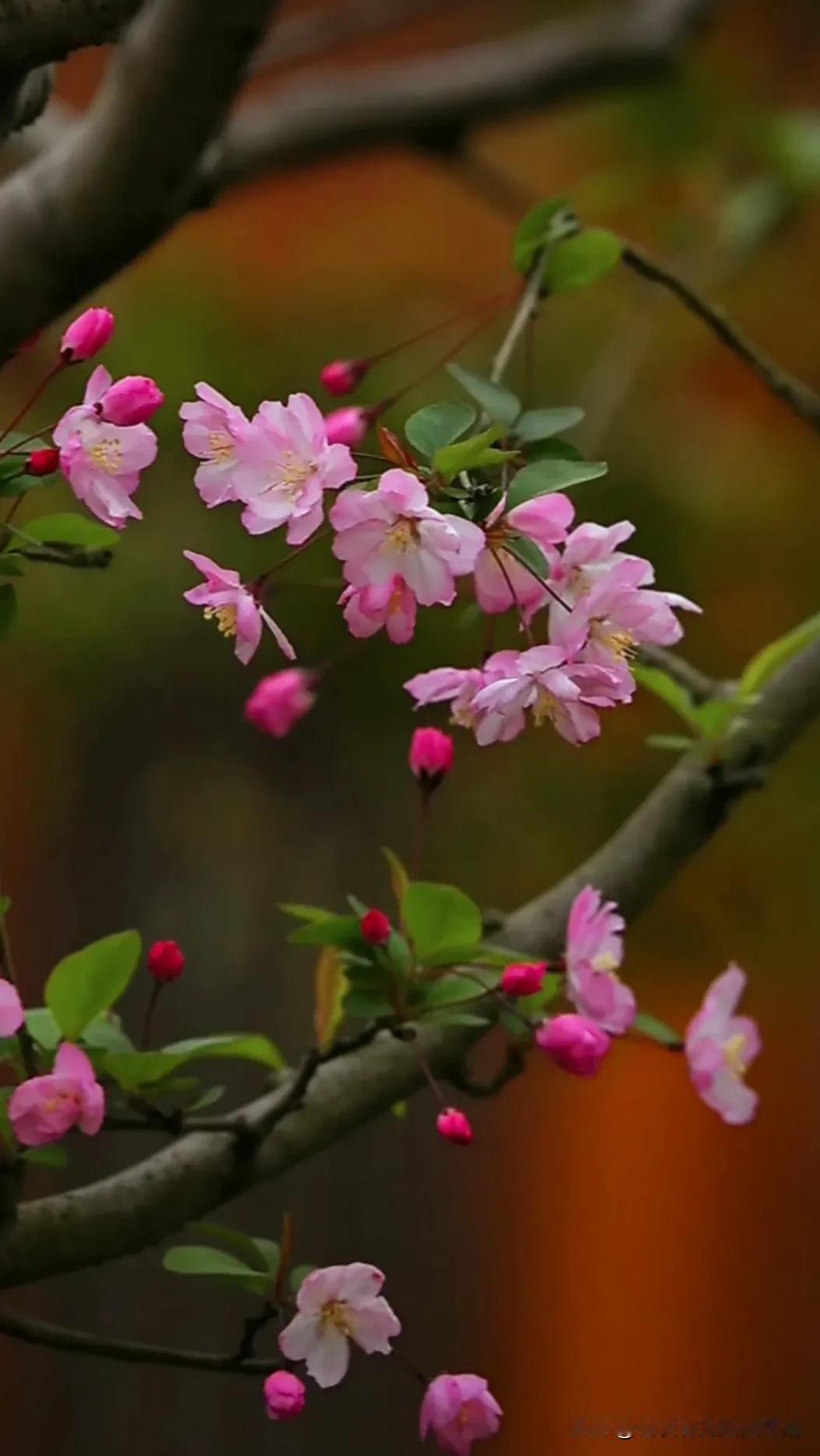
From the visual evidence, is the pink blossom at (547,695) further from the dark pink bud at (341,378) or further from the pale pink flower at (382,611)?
the dark pink bud at (341,378)

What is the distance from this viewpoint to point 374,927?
437 millimetres

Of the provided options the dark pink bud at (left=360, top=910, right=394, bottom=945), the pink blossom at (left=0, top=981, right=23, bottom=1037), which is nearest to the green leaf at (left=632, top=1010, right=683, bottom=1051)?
the dark pink bud at (left=360, top=910, right=394, bottom=945)

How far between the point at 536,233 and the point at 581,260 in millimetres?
20

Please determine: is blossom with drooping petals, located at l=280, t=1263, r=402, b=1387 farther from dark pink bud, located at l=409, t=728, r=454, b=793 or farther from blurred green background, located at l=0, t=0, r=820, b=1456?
blurred green background, located at l=0, t=0, r=820, b=1456

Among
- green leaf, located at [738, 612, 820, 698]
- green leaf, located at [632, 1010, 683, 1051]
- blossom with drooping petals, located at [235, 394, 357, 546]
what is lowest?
green leaf, located at [632, 1010, 683, 1051]

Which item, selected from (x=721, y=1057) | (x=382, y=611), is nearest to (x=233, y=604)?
(x=382, y=611)

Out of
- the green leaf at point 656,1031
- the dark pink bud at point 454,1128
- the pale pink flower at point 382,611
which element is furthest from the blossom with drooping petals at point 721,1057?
the pale pink flower at point 382,611

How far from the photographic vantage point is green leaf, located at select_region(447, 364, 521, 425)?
44 cm

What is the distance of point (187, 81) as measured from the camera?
47 centimetres

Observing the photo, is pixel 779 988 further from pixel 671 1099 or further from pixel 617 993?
pixel 617 993

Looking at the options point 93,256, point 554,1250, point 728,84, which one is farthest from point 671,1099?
point 728,84

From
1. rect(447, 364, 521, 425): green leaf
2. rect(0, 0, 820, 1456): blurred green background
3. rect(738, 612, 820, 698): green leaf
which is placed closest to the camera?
A: rect(447, 364, 521, 425): green leaf

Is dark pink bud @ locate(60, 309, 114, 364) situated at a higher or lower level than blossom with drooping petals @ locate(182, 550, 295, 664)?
higher

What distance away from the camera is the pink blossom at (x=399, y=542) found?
0.33 m
